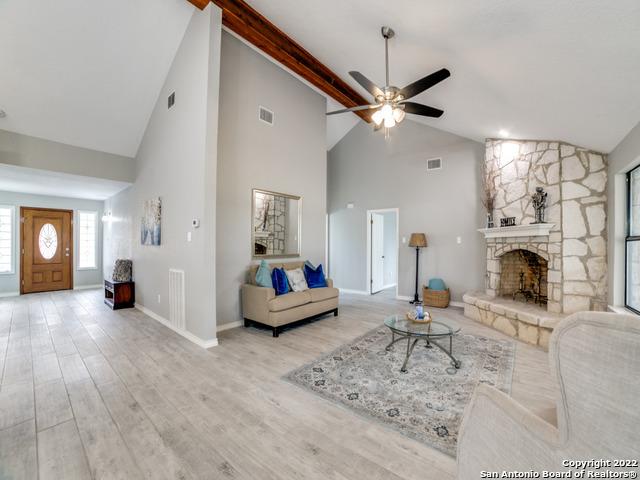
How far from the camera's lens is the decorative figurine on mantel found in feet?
12.9

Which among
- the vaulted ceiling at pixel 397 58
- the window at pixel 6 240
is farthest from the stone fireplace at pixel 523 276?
the window at pixel 6 240

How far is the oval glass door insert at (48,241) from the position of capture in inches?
266

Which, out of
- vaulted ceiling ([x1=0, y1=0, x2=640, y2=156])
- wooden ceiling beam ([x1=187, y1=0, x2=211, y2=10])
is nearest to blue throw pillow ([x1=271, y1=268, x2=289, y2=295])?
vaulted ceiling ([x1=0, y1=0, x2=640, y2=156])

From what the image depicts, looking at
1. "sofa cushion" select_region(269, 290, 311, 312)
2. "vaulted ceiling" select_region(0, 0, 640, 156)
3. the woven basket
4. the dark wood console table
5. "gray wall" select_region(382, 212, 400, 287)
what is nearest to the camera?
"vaulted ceiling" select_region(0, 0, 640, 156)

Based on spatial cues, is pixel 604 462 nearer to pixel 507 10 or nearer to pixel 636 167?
pixel 507 10

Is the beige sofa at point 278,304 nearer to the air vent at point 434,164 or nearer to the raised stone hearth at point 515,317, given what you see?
the raised stone hearth at point 515,317

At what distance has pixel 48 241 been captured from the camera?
6.87 metres

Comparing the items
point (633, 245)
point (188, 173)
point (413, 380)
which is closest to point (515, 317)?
point (633, 245)

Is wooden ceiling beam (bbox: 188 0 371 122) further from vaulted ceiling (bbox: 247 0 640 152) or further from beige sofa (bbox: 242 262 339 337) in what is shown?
beige sofa (bbox: 242 262 339 337)

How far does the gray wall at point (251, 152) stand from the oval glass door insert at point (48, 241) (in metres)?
6.07

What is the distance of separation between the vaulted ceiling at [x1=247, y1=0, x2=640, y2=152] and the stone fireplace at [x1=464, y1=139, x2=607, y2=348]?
338 millimetres

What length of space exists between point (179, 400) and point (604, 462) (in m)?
2.45

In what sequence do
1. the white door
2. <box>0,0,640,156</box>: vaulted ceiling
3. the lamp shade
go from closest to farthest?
1. <box>0,0,640,156</box>: vaulted ceiling
2. the lamp shade
3. the white door

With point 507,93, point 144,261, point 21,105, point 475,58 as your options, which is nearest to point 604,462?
point 475,58
